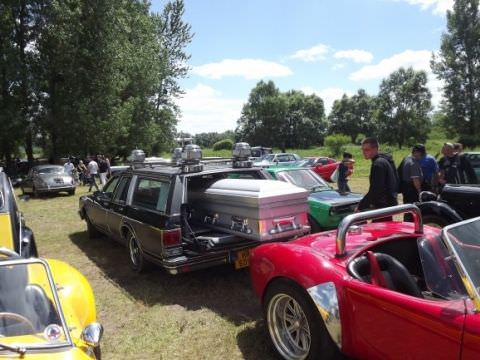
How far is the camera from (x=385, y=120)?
63875 millimetres

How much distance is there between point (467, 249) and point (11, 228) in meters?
5.13

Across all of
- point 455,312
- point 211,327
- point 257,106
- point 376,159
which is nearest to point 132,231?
point 211,327

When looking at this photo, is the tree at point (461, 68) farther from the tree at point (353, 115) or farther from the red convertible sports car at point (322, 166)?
the tree at point (353, 115)

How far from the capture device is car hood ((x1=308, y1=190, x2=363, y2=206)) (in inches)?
296

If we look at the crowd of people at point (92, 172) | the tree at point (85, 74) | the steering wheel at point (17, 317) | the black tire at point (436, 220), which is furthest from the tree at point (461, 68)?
the steering wheel at point (17, 317)

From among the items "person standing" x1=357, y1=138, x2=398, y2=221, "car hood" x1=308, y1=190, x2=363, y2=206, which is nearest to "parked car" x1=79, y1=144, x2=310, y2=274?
"person standing" x1=357, y1=138, x2=398, y2=221

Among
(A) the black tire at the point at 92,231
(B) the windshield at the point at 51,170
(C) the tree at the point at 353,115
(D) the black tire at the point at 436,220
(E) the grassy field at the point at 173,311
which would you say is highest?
(C) the tree at the point at 353,115

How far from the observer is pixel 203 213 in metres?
6.05

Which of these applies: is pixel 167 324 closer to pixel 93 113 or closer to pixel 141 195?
pixel 141 195

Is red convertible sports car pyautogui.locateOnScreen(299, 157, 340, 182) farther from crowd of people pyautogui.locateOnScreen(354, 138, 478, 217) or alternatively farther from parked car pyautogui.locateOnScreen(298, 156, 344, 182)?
crowd of people pyautogui.locateOnScreen(354, 138, 478, 217)

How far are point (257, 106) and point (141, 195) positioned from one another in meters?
76.9

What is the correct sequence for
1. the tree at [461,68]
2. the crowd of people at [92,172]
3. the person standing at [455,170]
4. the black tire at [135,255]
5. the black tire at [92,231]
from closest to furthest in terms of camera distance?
the black tire at [135,255]
the person standing at [455,170]
the black tire at [92,231]
the crowd of people at [92,172]
the tree at [461,68]

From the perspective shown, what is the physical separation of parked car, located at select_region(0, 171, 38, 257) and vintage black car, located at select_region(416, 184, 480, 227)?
5.47 metres

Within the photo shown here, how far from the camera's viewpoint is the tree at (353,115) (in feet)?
280
